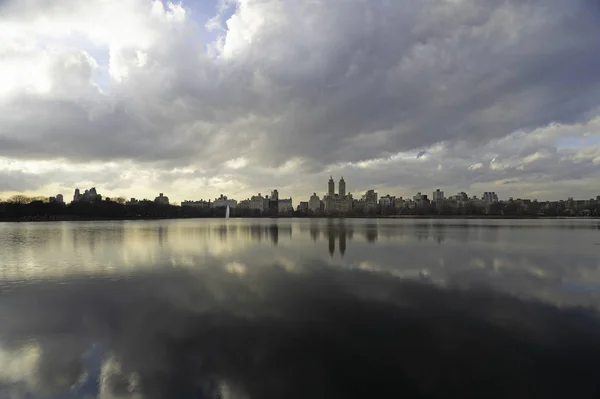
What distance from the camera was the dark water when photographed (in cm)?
698

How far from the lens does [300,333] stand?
31.0 ft

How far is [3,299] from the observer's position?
43.1ft

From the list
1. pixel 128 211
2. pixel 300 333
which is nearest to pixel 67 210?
pixel 128 211

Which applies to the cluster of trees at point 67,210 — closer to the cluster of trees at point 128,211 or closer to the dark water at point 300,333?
the cluster of trees at point 128,211

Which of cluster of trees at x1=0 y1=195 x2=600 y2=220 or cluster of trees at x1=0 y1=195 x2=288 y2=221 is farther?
cluster of trees at x1=0 y1=195 x2=600 y2=220

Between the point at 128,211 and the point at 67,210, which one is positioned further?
the point at 128,211

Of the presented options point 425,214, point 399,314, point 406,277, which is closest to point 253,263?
point 406,277

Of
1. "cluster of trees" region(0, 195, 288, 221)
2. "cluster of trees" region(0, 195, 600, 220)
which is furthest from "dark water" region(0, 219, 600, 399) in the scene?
"cluster of trees" region(0, 195, 600, 220)

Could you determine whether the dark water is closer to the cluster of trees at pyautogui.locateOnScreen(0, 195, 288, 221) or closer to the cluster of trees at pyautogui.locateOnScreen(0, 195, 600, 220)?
the cluster of trees at pyautogui.locateOnScreen(0, 195, 288, 221)

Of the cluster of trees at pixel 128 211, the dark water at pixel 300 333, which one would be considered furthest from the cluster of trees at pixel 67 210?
the dark water at pixel 300 333

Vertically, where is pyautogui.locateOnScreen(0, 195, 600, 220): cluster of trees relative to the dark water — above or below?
above

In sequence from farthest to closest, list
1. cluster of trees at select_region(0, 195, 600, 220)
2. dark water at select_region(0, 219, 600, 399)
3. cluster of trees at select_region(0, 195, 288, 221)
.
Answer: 1. cluster of trees at select_region(0, 195, 600, 220)
2. cluster of trees at select_region(0, 195, 288, 221)
3. dark water at select_region(0, 219, 600, 399)

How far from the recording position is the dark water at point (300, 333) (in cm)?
698

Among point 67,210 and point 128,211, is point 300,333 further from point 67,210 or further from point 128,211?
point 128,211
